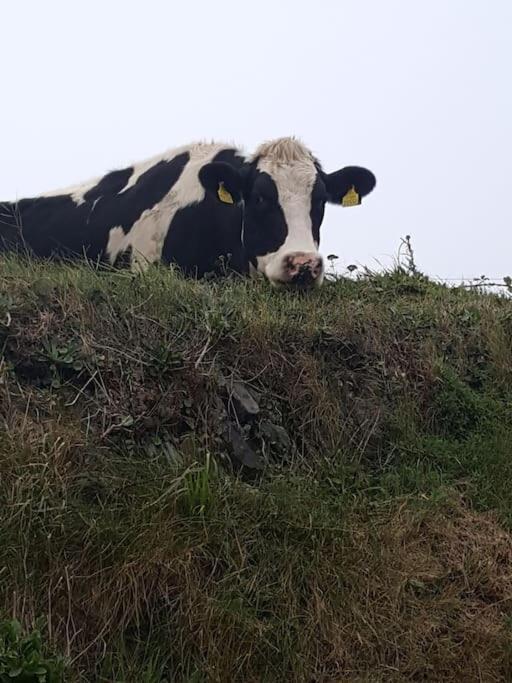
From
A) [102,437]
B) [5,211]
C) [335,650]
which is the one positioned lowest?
[335,650]

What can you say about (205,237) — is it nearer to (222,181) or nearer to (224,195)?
(224,195)

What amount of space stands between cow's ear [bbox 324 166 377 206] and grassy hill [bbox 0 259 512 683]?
280 centimetres

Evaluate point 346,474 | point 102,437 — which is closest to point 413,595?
point 346,474

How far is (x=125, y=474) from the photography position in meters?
4.30

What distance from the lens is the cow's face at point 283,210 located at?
7379 millimetres

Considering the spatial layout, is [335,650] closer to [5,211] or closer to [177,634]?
[177,634]

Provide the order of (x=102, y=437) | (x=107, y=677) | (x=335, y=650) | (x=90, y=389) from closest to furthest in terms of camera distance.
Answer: (x=107, y=677), (x=335, y=650), (x=102, y=437), (x=90, y=389)

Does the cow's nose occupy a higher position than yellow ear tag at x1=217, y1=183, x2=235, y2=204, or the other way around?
yellow ear tag at x1=217, y1=183, x2=235, y2=204

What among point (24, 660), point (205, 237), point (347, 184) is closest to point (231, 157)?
point (205, 237)

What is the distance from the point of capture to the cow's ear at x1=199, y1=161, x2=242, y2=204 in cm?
815

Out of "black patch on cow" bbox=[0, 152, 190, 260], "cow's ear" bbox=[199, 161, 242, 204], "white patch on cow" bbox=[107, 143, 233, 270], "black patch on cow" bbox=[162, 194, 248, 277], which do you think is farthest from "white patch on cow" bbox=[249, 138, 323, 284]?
"black patch on cow" bbox=[0, 152, 190, 260]

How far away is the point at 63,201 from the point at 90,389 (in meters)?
5.43

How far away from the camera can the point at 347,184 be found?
8.77 metres

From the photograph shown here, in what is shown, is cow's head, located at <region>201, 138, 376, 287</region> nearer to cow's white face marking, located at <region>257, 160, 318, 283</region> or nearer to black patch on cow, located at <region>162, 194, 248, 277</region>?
cow's white face marking, located at <region>257, 160, 318, 283</region>
